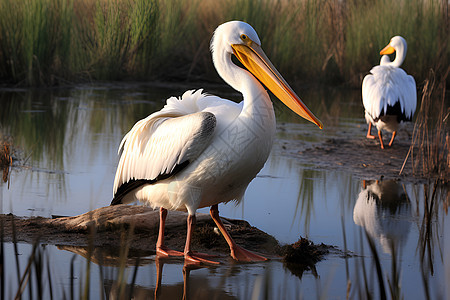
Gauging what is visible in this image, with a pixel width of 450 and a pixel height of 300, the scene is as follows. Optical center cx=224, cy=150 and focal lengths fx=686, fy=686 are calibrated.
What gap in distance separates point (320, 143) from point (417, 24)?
721 centimetres

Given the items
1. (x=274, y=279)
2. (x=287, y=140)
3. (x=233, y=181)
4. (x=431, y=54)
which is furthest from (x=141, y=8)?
(x=431, y=54)

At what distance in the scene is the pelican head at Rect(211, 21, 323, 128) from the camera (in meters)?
4.24

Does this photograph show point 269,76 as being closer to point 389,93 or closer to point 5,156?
point 5,156

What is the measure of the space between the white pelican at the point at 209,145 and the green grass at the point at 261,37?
7814 mm

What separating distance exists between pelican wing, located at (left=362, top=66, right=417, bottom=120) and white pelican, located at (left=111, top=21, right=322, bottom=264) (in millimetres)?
4272

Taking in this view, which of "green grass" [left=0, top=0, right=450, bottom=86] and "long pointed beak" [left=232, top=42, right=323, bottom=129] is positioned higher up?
"green grass" [left=0, top=0, right=450, bottom=86]

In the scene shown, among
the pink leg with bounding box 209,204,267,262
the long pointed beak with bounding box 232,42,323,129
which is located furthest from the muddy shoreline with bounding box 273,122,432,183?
the pink leg with bounding box 209,204,267,262

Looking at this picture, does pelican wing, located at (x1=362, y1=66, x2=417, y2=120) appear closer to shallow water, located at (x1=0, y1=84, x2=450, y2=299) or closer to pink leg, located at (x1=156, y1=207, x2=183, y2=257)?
shallow water, located at (x1=0, y1=84, x2=450, y2=299)

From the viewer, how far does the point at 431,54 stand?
14422mm

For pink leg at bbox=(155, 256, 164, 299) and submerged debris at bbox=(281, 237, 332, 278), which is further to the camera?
submerged debris at bbox=(281, 237, 332, 278)

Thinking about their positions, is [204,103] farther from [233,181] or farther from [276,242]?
[276,242]

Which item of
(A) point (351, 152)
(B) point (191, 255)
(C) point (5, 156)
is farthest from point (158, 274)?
(A) point (351, 152)

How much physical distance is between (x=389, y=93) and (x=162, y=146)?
484 centimetres

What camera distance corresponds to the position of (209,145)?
3984 millimetres
